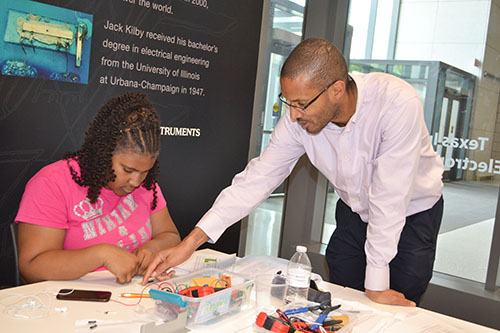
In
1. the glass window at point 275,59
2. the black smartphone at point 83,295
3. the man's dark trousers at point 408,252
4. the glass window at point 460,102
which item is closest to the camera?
the black smartphone at point 83,295

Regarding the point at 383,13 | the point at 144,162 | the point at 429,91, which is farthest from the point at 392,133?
the point at 383,13

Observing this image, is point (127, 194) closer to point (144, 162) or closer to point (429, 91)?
point (144, 162)

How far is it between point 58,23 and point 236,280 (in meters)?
1.52

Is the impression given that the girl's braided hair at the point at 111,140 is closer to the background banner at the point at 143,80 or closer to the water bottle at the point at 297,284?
the background banner at the point at 143,80

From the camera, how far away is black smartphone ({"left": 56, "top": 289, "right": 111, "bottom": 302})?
1.46 meters

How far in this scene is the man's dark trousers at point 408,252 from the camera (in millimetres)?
1999

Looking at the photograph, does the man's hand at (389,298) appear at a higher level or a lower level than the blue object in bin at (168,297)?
lower

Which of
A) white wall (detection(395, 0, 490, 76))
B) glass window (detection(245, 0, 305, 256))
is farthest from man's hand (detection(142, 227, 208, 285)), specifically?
white wall (detection(395, 0, 490, 76))

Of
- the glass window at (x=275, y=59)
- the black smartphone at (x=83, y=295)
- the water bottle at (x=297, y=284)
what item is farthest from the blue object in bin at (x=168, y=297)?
the glass window at (x=275, y=59)

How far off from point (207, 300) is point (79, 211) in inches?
27.3

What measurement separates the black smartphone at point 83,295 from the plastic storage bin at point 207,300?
0.19 m

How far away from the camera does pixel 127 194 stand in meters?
Result: 1.92

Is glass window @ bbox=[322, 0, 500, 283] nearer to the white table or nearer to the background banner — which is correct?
the background banner

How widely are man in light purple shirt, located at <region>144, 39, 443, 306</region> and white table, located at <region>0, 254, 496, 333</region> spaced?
0.10m
